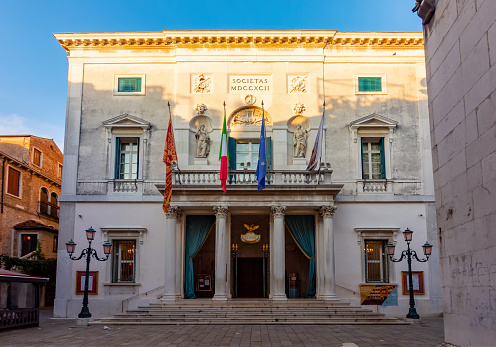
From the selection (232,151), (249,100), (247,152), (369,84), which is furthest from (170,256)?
(369,84)

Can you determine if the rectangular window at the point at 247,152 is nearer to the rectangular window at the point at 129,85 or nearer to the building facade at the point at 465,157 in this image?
the rectangular window at the point at 129,85

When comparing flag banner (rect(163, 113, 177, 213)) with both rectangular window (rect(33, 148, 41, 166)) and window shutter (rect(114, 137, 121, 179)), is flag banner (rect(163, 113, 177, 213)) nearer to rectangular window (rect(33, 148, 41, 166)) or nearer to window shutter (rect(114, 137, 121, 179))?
window shutter (rect(114, 137, 121, 179))

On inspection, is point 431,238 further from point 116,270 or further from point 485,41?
point 485,41

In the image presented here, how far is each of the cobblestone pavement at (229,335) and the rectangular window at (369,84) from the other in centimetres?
1157

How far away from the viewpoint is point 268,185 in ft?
78.5

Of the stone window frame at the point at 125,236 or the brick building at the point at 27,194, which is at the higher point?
the brick building at the point at 27,194

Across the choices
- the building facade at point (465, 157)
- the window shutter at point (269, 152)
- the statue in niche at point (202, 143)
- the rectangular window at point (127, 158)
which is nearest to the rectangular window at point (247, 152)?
the window shutter at point (269, 152)

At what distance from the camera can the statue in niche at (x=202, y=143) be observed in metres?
26.2

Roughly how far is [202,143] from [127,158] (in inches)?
151

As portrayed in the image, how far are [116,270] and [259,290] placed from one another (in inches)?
273

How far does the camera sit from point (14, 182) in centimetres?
3484

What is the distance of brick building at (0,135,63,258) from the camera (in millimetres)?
33750

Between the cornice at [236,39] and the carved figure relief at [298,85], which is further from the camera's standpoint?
the carved figure relief at [298,85]

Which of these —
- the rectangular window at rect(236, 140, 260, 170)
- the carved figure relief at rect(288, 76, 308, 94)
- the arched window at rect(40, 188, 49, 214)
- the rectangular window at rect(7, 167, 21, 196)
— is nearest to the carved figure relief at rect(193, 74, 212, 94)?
the rectangular window at rect(236, 140, 260, 170)
